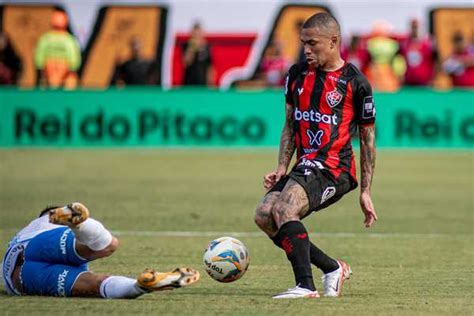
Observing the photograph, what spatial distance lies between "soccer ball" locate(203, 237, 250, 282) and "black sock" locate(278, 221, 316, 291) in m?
0.40

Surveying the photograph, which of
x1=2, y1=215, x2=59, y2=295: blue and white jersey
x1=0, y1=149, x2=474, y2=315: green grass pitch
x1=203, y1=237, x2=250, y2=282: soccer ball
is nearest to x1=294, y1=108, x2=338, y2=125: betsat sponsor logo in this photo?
x1=203, y1=237, x2=250, y2=282: soccer ball

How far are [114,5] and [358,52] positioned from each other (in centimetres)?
800

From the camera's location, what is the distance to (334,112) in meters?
8.12

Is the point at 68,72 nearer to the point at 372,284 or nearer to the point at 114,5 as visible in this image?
the point at 114,5

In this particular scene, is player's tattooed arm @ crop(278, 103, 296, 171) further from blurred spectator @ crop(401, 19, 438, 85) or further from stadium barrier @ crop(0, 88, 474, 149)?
blurred spectator @ crop(401, 19, 438, 85)

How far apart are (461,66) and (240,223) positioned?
47.3 feet

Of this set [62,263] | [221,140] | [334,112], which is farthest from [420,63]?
[62,263]

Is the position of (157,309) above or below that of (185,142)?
above

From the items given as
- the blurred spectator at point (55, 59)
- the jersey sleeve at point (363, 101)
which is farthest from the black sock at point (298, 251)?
the blurred spectator at point (55, 59)

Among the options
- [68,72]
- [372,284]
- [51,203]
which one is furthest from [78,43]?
[372,284]

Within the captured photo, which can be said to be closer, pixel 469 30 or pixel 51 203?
pixel 51 203

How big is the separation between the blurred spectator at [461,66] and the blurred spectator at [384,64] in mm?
1221

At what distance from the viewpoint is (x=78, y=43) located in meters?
31.5

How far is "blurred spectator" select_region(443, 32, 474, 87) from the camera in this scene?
85.9ft
